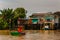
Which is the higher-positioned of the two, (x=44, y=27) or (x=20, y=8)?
(x=20, y=8)

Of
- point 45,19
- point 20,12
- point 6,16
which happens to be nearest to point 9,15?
point 6,16

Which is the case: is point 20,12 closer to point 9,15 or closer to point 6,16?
point 9,15

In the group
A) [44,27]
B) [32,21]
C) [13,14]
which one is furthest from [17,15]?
[44,27]

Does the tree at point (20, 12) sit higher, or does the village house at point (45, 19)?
the tree at point (20, 12)

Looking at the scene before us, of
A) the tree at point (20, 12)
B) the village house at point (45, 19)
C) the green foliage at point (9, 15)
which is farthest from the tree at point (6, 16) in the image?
the village house at point (45, 19)

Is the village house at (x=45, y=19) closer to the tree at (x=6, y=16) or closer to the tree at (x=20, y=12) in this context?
the tree at (x=20, y=12)

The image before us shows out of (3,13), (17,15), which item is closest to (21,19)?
(17,15)

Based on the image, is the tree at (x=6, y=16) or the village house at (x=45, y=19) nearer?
the tree at (x=6, y=16)

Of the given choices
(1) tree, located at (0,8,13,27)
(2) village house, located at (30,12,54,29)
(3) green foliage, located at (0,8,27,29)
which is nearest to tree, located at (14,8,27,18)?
(3) green foliage, located at (0,8,27,29)

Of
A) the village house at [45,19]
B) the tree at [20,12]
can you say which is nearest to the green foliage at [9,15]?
the tree at [20,12]

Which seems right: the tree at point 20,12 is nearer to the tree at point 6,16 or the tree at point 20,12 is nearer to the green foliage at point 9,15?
the green foliage at point 9,15

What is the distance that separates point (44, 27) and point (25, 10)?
176 centimetres

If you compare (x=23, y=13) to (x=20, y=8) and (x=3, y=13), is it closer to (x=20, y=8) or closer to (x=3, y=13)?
(x=20, y=8)

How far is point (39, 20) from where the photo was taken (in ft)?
44.3
